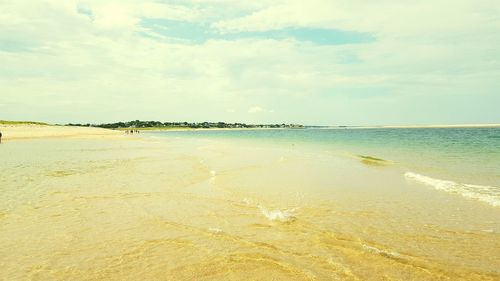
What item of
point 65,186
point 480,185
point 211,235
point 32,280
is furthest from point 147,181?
point 480,185

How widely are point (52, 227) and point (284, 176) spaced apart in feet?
44.5

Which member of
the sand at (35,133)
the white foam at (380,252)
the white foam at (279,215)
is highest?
the sand at (35,133)

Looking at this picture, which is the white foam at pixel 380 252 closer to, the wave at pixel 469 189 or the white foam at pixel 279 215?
the white foam at pixel 279 215

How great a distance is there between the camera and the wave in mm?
14711

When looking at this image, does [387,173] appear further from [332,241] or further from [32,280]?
[32,280]

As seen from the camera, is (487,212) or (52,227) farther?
(487,212)

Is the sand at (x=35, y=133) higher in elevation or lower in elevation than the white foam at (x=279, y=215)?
higher

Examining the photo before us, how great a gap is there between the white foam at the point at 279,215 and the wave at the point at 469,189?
8.31 metres

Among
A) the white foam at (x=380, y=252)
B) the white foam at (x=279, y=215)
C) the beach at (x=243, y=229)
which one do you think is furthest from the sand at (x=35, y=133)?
the white foam at (x=380, y=252)

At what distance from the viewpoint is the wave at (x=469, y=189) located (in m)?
14.7

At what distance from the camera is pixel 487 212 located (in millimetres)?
12547

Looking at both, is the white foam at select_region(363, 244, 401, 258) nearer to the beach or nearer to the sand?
the beach

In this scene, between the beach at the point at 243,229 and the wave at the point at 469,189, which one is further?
the wave at the point at 469,189

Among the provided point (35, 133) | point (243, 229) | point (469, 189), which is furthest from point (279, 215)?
point (35, 133)
